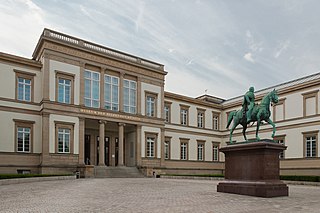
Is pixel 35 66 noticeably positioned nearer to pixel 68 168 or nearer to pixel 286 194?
pixel 68 168

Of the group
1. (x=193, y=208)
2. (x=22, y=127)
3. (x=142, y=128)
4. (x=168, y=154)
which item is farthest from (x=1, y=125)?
(x=193, y=208)

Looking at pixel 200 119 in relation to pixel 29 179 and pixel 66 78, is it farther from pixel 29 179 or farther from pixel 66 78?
pixel 29 179

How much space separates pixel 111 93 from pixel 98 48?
193 inches

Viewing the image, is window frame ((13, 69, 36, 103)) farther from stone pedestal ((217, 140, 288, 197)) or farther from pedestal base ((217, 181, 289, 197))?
pedestal base ((217, 181, 289, 197))

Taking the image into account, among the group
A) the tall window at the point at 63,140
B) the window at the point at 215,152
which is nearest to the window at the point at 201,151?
the window at the point at 215,152

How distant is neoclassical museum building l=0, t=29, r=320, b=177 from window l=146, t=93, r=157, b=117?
0.12m

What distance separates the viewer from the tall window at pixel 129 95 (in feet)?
116

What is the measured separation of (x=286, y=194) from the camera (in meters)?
14.4

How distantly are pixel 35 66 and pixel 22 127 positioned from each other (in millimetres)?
5798

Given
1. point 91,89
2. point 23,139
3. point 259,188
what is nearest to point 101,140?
point 91,89

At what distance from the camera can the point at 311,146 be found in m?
35.0

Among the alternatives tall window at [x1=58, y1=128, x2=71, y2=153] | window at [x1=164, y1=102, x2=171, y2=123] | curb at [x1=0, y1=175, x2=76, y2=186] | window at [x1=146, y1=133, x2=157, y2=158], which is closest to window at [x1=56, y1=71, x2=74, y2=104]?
tall window at [x1=58, y1=128, x2=71, y2=153]

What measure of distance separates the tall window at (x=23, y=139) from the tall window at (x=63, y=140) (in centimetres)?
269

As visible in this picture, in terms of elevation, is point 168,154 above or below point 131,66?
below
